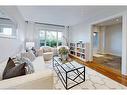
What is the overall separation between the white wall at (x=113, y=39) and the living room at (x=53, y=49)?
61 cm

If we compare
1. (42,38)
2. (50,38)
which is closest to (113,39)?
(50,38)

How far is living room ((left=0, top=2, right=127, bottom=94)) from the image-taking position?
4.41 feet

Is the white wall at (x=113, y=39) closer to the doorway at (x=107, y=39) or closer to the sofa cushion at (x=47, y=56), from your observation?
the doorway at (x=107, y=39)

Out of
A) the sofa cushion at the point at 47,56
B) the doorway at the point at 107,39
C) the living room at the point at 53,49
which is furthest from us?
the doorway at the point at 107,39

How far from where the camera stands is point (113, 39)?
293 inches

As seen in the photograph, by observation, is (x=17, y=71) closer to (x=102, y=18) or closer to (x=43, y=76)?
(x=43, y=76)

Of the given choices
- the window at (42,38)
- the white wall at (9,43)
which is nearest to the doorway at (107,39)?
the window at (42,38)

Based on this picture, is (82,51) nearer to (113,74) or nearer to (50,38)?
(113,74)

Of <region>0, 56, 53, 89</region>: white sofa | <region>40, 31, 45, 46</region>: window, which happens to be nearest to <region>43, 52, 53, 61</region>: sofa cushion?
<region>40, 31, 45, 46</region>: window

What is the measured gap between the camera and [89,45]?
5145 mm

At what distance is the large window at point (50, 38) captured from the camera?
6842 mm

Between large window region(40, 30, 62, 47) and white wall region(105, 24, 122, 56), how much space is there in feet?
13.3
